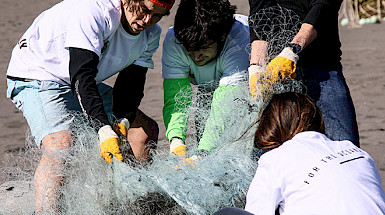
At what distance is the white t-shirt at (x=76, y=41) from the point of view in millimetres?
2658

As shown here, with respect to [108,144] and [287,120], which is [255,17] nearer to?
[287,120]

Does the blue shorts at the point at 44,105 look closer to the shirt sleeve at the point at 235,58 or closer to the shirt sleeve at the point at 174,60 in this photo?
the shirt sleeve at the point at 174,60

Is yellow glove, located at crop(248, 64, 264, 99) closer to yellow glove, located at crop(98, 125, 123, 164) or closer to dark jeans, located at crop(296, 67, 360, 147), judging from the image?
dark jeans, located at crop(296, 67, 360, 147)

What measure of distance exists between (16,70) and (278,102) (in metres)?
1.51

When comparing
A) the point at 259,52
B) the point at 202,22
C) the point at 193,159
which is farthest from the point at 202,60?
the point at 193,159

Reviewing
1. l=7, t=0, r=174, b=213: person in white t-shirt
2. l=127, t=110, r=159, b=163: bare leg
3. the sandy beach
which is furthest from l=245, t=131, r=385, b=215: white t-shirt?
the sandy beach

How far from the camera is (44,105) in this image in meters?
2.78

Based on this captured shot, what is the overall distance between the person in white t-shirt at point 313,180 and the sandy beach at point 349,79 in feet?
7.58

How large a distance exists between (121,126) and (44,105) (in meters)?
0.42

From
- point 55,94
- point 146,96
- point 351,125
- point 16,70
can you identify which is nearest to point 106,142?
point 55,94

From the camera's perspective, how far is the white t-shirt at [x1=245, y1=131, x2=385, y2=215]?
75.3 inches

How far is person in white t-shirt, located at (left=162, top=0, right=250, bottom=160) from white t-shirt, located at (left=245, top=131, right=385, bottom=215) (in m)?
0.75

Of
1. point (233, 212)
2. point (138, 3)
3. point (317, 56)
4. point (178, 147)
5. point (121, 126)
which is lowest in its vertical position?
point (178, 147)

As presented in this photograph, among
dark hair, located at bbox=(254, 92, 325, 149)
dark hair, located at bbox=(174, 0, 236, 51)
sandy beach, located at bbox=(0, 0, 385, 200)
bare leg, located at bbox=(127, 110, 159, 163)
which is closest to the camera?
dark hair, located at bbox=(254, 92, 325, 149)
